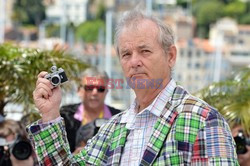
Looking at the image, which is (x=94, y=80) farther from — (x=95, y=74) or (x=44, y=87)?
(x=44, y=87)

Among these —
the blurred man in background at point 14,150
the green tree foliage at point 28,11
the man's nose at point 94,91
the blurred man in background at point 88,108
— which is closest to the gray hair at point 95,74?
the blurred man in background at point 88,108

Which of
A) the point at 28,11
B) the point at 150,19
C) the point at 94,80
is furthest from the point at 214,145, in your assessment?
the point at 28,11

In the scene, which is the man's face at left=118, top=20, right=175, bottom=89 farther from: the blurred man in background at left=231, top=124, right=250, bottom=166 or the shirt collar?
the blurred man in background at left=231, top=124, right=250, bottom=166

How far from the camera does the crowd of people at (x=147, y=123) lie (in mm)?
2420

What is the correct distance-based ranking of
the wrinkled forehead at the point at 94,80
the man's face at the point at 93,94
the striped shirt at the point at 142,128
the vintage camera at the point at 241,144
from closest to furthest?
1. the striped shirt at the point at 142,128
2. the vintage camera at the point at 241,144
3. the wrinkled forehead at the point at 94,80
4. the man's face at the point at 93,94

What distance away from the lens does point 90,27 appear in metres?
112

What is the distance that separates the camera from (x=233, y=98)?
5523 mm

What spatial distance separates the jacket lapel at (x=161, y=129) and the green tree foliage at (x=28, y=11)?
116761 millimetres

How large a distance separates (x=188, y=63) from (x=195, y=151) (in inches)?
3455

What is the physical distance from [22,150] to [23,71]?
1129 mm

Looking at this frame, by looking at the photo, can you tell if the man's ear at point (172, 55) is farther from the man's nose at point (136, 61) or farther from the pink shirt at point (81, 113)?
the pink shirt at point (81, 113)

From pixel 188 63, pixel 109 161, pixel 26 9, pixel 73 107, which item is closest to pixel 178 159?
pixel 109 161

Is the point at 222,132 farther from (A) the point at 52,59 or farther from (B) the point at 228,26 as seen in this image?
(B) the point at 228,26

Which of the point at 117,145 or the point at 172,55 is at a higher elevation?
the point at 172,55
